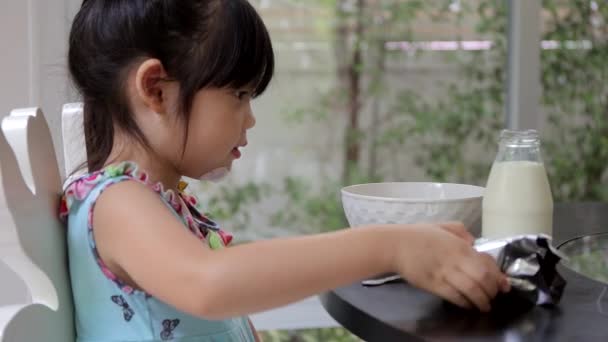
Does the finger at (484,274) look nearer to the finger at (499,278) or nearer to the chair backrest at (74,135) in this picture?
the finger at (499,278)

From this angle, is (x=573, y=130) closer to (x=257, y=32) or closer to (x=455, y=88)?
(x=455, y=88)

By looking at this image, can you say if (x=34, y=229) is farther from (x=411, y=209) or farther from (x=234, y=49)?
(x=411, y=209)

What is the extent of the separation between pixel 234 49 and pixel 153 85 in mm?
98

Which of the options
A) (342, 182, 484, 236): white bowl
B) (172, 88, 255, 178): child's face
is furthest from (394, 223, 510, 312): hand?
(172, 88, 255, 178): child's face

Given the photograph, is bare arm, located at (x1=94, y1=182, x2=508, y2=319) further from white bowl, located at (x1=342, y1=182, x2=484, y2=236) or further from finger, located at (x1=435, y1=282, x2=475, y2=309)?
white bowl, located at (x1=342, y1=182, x2=484, y2=236)

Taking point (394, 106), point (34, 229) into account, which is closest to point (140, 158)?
point (34, 229)

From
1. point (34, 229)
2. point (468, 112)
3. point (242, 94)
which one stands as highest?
point (242, 94)

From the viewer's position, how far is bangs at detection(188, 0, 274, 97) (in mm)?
869

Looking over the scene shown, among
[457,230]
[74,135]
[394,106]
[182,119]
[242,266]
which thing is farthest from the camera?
[394,106]

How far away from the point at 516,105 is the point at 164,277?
1704 mm

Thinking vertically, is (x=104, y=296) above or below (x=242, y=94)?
below

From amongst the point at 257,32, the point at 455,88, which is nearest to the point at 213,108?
the point at 257,32

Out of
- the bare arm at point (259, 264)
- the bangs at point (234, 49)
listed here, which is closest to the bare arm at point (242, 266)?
the bare arm at point (259, 264)

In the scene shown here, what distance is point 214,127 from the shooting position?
877 mm
